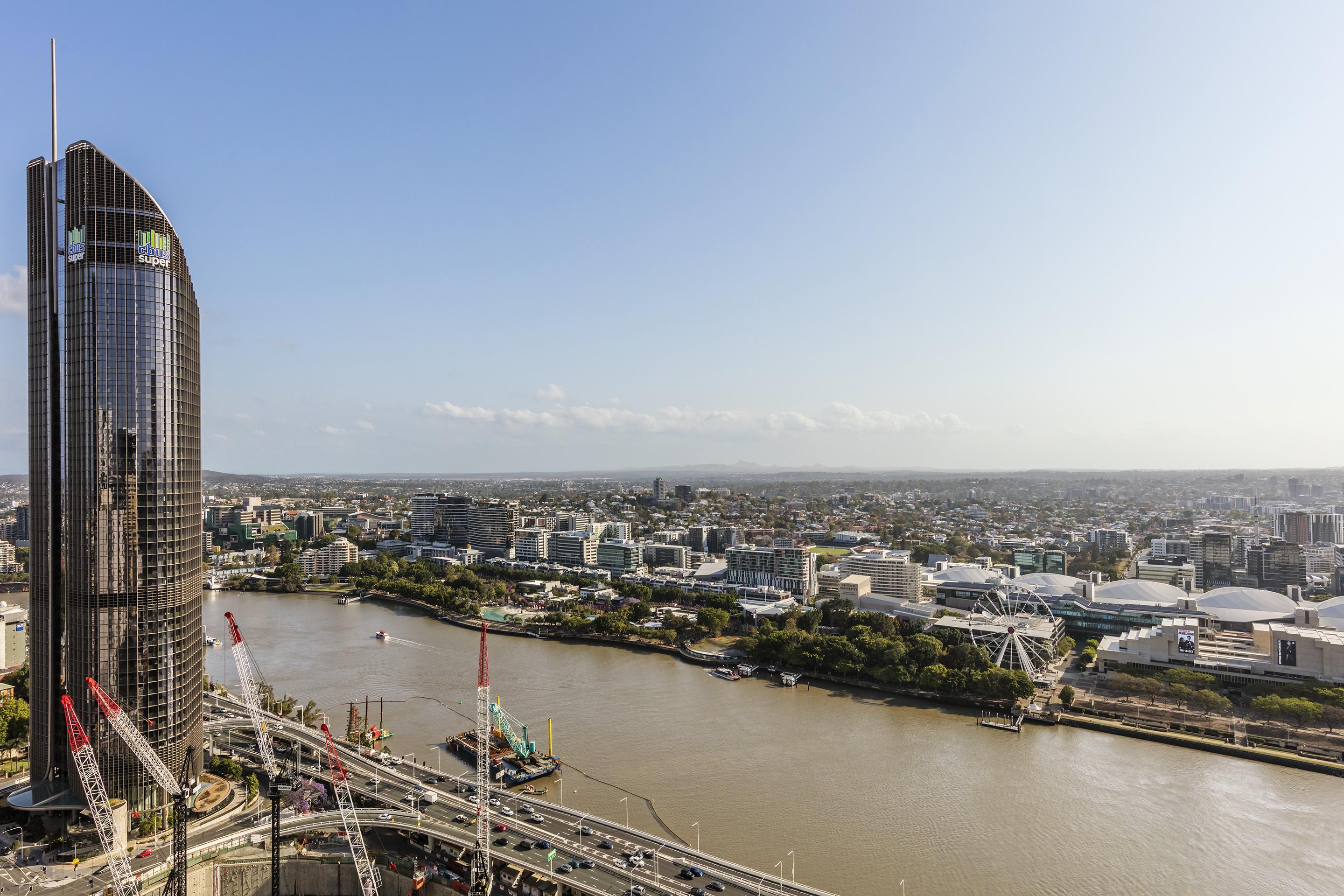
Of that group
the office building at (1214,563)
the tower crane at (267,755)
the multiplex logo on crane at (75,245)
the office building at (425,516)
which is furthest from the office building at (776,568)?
the multiplex logo on crane at (75,245)

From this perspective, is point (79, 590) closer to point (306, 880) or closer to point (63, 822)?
point (63, 822)

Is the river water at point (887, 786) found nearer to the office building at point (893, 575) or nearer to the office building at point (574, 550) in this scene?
the office building at point (893, 575)

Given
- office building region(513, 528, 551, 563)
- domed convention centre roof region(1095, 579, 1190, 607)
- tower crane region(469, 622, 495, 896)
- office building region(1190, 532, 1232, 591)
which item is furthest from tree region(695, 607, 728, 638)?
office building region(1190, 532, 1232, 591)

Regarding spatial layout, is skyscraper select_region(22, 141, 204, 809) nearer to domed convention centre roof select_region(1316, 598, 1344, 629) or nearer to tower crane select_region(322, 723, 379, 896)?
tower crane select_region(322, 723, 379, 896)

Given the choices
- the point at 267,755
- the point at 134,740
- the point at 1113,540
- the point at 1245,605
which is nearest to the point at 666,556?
the point at 1245,605

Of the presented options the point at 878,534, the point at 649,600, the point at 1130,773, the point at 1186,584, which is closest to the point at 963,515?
the point at 878,534

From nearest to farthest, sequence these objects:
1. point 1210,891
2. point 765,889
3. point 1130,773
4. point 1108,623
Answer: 1. point 765,889
2. point 1210,891
3. point 1130,773
4. point 1108,623
